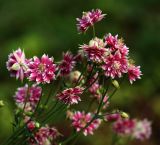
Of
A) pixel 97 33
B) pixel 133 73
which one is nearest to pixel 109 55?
pixel 133 73

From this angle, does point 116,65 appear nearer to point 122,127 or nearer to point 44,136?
point 44,136

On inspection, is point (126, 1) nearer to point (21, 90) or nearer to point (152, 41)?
point (152, 41)

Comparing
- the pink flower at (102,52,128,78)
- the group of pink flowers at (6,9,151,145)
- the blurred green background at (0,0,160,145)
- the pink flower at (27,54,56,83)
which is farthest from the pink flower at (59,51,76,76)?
the blurred green background at (0,0,160,145)

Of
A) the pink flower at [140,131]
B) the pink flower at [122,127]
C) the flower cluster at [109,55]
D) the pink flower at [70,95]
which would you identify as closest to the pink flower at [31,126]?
the pink flower at [70,95]

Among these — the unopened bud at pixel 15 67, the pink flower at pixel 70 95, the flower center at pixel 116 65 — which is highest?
the flower center at pixel 116 65

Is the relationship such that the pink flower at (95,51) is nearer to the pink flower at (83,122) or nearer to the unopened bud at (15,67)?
the unopened bud at (15,67)

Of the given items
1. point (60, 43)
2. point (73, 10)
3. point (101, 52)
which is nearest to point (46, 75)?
point (101, 52)
